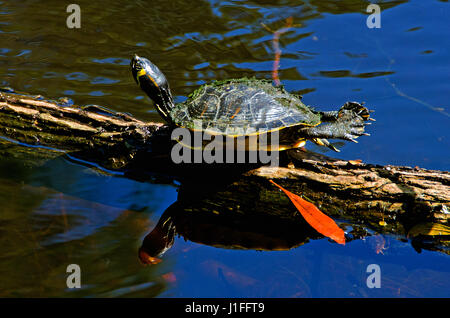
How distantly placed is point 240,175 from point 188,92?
2033mm

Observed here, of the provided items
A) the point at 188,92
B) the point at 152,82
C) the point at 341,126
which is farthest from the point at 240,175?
the point at 188,92

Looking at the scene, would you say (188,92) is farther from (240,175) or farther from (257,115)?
(240,175)

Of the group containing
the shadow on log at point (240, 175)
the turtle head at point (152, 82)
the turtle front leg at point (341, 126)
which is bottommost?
the shadow on log at point (240, 175)

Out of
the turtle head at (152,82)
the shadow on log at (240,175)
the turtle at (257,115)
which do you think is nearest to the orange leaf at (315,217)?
the shadow on log at (240,175)

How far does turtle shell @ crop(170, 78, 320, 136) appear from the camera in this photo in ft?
10.3

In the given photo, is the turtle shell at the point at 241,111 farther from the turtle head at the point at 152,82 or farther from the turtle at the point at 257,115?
the turtle head at the point at 152,82

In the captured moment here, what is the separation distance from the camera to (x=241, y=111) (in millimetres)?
3203

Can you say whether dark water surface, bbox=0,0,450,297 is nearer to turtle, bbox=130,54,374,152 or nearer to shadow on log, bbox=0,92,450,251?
shadow on log, bbox=0,92,450,251

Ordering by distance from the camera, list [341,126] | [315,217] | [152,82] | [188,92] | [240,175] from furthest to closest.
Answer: [188,92] → [152,82] → [341,126] → [240,175] → [315,217]

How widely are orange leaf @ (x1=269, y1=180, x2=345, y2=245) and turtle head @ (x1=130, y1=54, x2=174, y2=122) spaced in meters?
1.12

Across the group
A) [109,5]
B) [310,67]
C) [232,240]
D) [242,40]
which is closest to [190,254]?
[232,240]

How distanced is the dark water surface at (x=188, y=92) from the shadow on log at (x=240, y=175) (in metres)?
0.16

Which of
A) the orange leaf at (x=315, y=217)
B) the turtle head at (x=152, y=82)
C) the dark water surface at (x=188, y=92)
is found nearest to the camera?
the dark water surface at (x=188, y=92)

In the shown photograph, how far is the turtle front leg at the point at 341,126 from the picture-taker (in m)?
3.14
